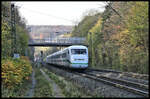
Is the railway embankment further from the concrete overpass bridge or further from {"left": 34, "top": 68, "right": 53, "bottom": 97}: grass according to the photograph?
the concrete overpass bridge

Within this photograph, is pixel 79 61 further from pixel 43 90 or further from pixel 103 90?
pixel 103 90

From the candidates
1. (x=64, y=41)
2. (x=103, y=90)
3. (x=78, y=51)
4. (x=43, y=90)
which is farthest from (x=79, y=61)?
(x=103, y=90)

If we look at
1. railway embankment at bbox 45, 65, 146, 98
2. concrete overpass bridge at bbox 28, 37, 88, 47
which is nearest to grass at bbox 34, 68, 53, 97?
railway embankment at bbox 45, 65, 146, 98

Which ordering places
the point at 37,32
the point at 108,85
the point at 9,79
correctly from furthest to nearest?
the point at 37,32 → the point at 108,85 → the point at 9,79

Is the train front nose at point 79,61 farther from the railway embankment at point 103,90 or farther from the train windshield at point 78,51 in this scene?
the railway embankment at point 103,90

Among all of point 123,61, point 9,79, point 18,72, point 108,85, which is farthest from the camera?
point 123,61

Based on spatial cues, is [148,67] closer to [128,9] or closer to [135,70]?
[135,70]

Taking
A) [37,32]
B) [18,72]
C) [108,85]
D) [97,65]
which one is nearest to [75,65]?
[37,32]

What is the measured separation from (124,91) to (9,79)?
6621 mm

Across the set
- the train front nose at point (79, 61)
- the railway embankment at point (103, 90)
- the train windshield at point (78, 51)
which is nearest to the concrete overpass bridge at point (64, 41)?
the train windshield at point (78, 51)

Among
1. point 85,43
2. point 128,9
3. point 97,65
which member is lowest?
point 97,65

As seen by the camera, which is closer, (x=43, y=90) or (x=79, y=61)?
(x=43, y=90)

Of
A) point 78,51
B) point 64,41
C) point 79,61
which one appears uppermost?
point 64,41

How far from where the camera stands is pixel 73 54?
1064 inches
